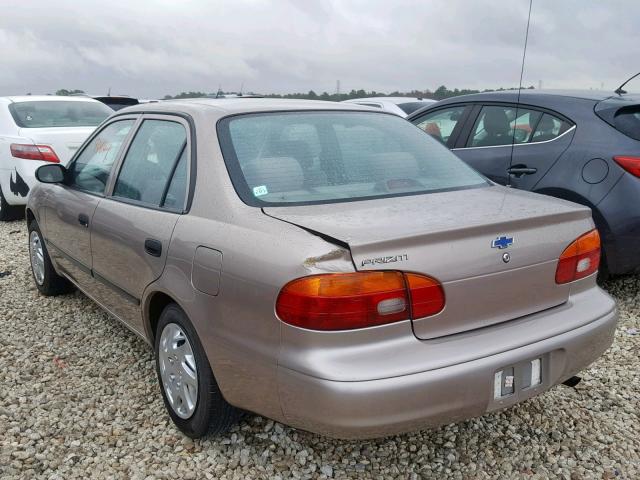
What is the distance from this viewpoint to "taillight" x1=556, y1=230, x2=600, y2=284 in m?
2.43

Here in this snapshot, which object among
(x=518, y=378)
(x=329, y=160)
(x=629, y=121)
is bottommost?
(x=518, y=378)

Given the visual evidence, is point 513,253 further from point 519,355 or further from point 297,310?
point 297,310

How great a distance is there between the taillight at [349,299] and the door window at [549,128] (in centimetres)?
298

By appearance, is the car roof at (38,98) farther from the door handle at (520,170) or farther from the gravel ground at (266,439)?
the door handle at (520,170)

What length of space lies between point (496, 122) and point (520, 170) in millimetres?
792

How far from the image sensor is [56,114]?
7.64 m

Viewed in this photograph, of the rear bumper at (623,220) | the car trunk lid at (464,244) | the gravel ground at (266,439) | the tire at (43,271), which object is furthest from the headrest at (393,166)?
the tire at (43,271)

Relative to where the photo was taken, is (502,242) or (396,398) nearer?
(396,398)

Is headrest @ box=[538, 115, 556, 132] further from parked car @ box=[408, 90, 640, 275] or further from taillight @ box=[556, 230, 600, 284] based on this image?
taillight @ box=[556, 230, 600, 284]

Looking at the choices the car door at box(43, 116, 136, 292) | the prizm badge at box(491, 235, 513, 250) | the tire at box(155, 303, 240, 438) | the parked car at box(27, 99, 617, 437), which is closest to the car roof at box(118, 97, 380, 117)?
the parked car at box(27, 99, 617, 437)

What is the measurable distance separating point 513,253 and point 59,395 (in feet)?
7.95

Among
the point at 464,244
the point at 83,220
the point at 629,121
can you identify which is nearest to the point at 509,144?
the point at 629,121

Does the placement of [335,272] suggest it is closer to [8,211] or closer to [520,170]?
[520,170]

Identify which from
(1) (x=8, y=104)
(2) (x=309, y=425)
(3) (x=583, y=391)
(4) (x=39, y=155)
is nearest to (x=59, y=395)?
(2) (x=309, y=425)
